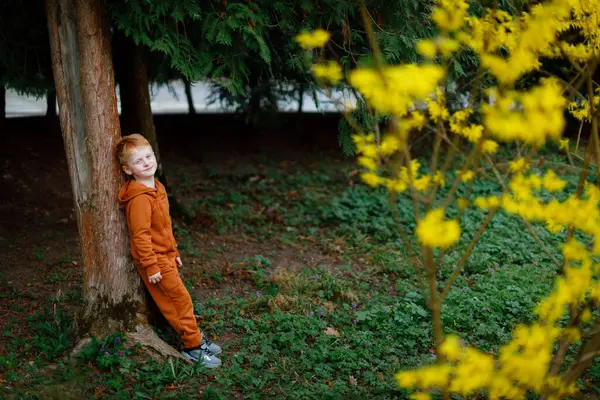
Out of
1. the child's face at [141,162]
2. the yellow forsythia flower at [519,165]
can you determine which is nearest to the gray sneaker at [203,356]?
the child's face at [141,162]

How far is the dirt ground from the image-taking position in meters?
5.48

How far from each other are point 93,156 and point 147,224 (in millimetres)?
639

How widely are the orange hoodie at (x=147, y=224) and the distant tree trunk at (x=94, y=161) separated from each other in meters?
0.14

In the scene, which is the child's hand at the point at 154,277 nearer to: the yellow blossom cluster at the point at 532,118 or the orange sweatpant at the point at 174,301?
the orange sweatpant at the point at 174,301

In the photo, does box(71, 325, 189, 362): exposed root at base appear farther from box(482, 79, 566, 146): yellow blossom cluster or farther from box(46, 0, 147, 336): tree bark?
box(482, 79, 566, 146): yellow blossom cluster

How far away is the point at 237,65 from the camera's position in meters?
4.89

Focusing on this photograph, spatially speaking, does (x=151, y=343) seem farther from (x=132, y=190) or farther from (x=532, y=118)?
(x=532, y=118)

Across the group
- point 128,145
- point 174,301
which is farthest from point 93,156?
point 174,301

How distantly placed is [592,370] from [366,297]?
1933mm

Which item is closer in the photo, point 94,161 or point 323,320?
point 94,161

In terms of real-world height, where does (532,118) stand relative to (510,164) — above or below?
above

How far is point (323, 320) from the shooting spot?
4887mm

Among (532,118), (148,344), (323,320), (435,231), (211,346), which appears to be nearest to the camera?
(532,118)

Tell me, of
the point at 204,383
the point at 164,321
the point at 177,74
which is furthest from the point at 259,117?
the point at 204,383
